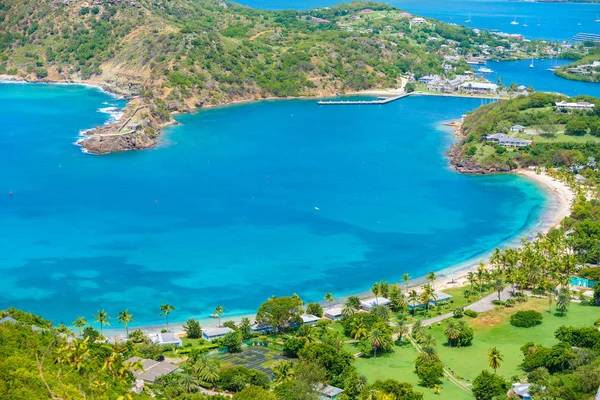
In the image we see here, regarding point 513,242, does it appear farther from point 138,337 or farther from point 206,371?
point 206,371

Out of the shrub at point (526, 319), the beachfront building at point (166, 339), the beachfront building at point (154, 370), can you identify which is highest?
the shrub at point (526, 319)

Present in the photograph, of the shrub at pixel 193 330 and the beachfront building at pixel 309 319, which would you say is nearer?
the shrub at pixel 193 330

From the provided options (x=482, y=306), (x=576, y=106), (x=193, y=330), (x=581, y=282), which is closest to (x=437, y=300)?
(x=482, y=306)

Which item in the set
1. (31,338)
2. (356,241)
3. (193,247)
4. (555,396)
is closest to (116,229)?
(193,247)

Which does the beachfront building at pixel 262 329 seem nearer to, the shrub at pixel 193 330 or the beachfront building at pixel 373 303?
the shrub at pixel 193 330

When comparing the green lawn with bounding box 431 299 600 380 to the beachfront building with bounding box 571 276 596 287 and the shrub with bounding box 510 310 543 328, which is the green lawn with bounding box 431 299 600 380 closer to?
the shrub with bounding box 510 310 543 328

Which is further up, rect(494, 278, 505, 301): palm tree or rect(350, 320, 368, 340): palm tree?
rect(494, 278, 505, 301): palm tree

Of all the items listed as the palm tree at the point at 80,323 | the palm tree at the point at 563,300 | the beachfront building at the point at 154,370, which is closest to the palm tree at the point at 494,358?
the palm tree at the point at 563,300

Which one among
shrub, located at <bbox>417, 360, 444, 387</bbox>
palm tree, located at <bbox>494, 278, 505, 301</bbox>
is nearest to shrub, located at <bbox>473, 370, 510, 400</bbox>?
shrub, located at <bbox>417, 360, 444, 387</bbox>
